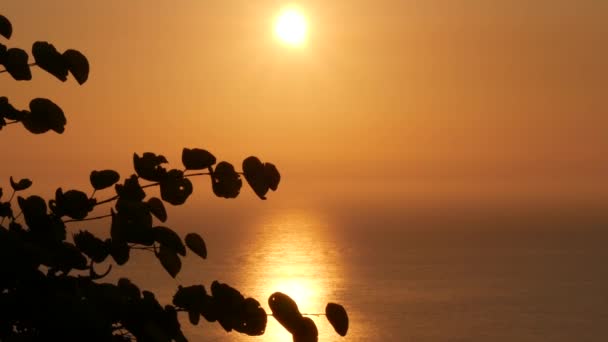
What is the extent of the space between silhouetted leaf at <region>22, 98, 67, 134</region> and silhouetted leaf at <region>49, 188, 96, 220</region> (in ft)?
0.54

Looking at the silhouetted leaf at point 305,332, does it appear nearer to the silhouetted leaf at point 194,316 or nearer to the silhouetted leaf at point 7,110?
the silhouetted leaf at point 194,316

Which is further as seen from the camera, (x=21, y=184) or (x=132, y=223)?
(x=21, y=184)

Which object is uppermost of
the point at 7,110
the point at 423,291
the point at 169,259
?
the point at 7,110

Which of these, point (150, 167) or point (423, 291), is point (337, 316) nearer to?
point (150, 167)

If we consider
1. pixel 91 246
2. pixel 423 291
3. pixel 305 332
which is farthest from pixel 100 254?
pixel 423 291

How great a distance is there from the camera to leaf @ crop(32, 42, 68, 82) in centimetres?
206

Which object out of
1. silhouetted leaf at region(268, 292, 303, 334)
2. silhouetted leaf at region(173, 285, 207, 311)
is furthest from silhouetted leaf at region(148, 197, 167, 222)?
silhouetted leaf at region(268, 292, 303, 334)

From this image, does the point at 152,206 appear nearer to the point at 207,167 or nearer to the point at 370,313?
the point at 207,167

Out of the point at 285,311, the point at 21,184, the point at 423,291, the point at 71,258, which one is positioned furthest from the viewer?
the point at 423,291

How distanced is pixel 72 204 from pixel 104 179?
12 centimetres

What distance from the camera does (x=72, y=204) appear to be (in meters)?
2.09

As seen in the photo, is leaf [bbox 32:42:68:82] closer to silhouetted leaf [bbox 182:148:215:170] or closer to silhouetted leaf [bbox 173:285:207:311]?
silhouetted leaf [bbox 182:148:215:170]

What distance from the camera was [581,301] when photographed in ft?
426

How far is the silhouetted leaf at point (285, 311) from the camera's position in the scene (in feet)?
6.03
